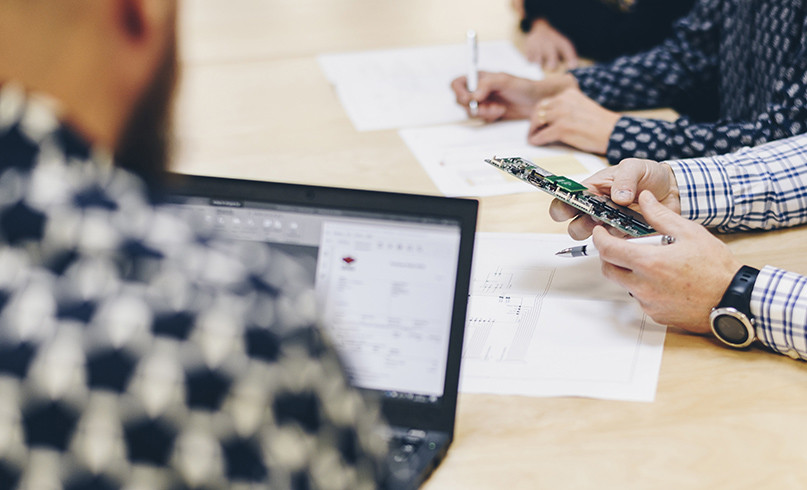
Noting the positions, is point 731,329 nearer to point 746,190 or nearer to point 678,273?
point 678,273

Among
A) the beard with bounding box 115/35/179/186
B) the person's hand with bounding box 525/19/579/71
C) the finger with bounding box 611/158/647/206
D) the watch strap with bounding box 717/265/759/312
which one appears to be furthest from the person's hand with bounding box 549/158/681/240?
the beard with bounding box 115/35/179/186

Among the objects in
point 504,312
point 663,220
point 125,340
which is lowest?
point 504,312

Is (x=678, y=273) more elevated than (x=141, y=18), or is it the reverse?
(x=141, y=18)

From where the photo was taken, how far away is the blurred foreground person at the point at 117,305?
0.76 feet

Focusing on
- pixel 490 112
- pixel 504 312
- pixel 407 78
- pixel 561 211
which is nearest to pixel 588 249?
pixel 561 211

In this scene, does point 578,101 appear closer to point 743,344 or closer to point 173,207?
point 743,344

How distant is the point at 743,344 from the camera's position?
82cm

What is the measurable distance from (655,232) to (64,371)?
2.57ft

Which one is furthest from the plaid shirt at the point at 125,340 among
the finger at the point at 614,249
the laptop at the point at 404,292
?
the finger at the point at 614,249

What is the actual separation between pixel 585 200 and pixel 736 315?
0.22m

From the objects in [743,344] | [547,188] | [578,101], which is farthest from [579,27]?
[743,344]

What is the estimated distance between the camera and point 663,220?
873mm

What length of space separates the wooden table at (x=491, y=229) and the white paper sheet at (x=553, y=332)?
0.07ft

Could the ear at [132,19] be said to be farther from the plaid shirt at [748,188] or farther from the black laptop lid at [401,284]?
the plaid shirt at [748,188]
